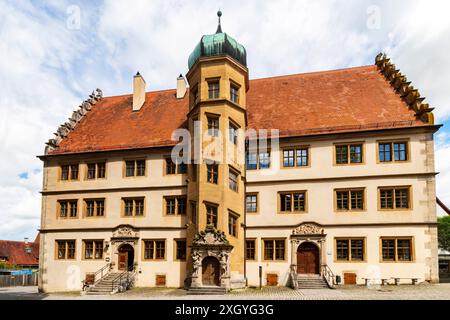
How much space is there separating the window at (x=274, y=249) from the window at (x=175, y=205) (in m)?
5.92

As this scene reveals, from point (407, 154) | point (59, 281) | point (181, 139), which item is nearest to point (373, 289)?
point (407, 154)

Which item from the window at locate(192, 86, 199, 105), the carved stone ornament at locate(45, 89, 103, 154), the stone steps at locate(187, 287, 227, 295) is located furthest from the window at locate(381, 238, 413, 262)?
the carved stone ornament at locate(45, 89, 103, 154)

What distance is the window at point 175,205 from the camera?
2764 cm

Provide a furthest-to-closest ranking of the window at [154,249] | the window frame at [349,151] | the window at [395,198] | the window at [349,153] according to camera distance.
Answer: the window at [154,249]
the window at [349,153]
the window frame at [349,151]
the window at [395,198]

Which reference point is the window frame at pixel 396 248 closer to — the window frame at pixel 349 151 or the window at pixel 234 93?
the window frame at pixel 349 151

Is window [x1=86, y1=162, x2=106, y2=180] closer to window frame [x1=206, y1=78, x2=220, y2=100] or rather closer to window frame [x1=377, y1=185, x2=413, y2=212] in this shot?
window frame [x1=206, y1=78, x2=220, y2=100]

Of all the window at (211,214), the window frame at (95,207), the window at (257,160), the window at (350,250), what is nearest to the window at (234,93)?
the window at (257,160)

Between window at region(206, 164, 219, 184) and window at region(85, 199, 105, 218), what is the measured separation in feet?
29.9

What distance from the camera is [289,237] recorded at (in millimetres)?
26062

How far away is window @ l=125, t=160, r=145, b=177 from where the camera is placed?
29.2 metres

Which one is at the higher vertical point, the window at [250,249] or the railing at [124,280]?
the window at [250,249]
